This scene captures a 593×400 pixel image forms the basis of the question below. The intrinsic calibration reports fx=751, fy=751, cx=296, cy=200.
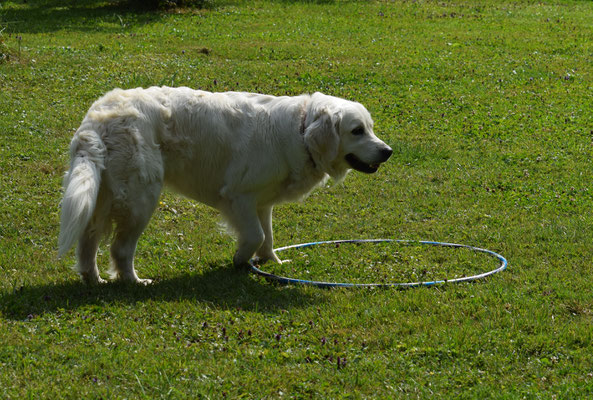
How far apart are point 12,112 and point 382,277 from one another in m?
7.96

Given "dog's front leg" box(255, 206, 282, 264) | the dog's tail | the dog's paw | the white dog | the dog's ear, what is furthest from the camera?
"dog's front leg" box(255, 206, 282, 264)

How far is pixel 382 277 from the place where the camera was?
22.8 ft

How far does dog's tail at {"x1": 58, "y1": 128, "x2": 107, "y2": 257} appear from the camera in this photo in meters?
5.66

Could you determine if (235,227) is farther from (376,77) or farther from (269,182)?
(376,77)

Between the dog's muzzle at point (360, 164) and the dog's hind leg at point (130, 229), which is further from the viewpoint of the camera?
the dog's muzzle at point (360, 164)

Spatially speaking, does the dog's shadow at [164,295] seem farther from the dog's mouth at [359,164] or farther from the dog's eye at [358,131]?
the dog's eye at [358,131]

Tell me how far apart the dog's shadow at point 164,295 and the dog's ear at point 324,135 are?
4.21ft

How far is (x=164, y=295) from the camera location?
627 cm

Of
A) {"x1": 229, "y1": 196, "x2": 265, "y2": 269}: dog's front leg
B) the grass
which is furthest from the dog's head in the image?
the grass

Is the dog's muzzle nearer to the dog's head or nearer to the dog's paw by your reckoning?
the dog's head

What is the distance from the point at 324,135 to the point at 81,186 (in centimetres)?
226

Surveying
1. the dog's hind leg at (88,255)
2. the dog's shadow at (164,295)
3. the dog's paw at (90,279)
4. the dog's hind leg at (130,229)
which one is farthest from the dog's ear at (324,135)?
the dog's paw at (90,279)

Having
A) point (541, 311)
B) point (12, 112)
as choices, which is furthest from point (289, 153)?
point (12, 112)

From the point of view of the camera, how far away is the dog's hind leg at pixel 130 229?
640 centimetres
